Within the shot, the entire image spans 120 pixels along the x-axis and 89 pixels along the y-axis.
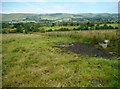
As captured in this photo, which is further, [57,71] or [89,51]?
[89,51]

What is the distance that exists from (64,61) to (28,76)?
3448 millimetres

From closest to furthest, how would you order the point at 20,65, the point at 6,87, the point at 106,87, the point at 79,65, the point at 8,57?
A: the point at 106,87, the point at 6,87, the point at 79,65, the point at 20,65, the point at 8,57

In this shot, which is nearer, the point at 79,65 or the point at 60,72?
the point at 60,72

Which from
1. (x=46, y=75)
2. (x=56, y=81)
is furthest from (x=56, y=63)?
(x=56, y=81)

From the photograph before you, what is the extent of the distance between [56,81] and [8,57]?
24.0 feet

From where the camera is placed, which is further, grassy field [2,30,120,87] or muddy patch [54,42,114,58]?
muddy patch [54,42,114,58]

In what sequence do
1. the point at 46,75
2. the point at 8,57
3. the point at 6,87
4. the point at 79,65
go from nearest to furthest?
the point at 6,87 → the point at 46,75 → the point at 79,65 → the point at 8,57

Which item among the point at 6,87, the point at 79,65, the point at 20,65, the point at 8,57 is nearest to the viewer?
the point at 6,87

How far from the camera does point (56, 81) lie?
11141mm

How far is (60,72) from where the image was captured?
12398 millimetres

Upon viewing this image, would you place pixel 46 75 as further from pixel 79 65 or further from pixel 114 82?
pixel 114 82

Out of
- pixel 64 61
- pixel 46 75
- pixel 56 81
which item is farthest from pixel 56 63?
pixel 56 81

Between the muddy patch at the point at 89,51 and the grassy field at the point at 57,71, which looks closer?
the grassy field at the point at 57,71

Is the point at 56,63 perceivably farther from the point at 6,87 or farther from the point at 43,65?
the point at 6,87
